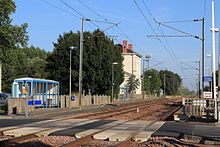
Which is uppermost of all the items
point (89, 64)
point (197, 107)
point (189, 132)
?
point (89, 64)

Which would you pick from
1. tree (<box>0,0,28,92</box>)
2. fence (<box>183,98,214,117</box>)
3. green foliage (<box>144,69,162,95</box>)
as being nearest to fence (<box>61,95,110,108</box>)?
tree (<box>0,0,28,92</box>)

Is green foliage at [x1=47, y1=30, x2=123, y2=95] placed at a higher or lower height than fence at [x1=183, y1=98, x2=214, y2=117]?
higher

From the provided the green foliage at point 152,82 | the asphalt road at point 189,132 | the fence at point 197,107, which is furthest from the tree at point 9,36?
the green foliage at point 152,82

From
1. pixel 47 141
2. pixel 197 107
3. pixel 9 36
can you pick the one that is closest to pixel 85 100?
pixel 9 36

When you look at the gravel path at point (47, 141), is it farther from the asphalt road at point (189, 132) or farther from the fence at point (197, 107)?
the fence at point (197, 107)

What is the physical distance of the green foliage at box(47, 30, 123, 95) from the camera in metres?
54.9

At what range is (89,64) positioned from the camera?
182 feet

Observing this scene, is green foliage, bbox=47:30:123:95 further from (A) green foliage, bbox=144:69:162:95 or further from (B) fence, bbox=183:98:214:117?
(A) green foliage, bbox=144:69:162:95

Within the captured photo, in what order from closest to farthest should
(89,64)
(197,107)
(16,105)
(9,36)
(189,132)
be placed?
1. (189,132)
2. (197,107)
3. (16,105)
4. (9,36)
5. (89,64)

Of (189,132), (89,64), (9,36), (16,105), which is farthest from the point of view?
(89,64)

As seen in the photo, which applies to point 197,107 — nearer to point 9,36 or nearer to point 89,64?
point 9,36

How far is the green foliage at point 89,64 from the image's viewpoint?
5491 centimetres

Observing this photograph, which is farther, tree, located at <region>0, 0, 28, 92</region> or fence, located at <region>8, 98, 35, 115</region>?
tree, located at <region>0, 0, 28, 92</region>

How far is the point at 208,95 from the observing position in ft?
74.0
